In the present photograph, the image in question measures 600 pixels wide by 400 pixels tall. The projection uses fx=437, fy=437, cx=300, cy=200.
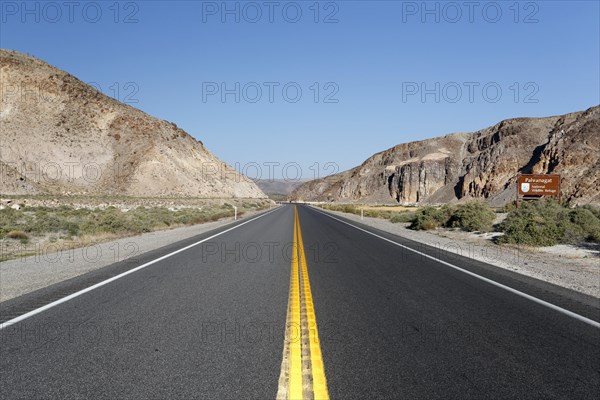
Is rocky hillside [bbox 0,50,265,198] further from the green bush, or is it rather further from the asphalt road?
the asphalt road

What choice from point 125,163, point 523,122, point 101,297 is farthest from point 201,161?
point 101,297

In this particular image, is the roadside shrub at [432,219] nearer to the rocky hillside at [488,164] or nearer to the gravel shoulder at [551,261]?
the gravel shoulder at [551,261]

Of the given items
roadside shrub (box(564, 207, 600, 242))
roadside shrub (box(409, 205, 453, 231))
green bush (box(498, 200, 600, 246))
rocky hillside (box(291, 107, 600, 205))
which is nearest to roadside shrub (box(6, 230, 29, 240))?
green bush (box(498, 200, 600, 246))

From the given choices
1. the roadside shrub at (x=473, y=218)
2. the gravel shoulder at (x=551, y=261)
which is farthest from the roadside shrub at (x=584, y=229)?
the roadside shrub at (x=473, y=218)

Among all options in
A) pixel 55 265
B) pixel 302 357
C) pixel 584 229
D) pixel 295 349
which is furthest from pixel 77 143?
pixel 302 357

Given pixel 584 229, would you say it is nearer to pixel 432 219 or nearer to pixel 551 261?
pixel 551 261

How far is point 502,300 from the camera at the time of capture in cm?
707

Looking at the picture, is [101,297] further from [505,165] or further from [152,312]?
[505,165]

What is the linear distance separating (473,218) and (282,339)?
21.4 meters

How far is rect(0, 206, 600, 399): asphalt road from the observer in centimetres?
365

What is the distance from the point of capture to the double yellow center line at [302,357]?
11.6ft

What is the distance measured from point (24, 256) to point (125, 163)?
207 ft

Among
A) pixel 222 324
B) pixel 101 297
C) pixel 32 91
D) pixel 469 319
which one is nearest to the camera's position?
pixel 222 324

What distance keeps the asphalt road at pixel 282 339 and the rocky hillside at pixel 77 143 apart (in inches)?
2324
